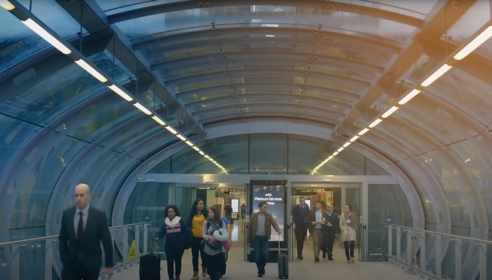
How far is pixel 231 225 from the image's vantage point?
2312cm

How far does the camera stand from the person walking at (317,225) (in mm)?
16641

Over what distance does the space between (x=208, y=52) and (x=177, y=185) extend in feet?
30.3

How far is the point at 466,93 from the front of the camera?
11352mm

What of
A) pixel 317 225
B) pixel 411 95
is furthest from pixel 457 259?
pixel 317 225

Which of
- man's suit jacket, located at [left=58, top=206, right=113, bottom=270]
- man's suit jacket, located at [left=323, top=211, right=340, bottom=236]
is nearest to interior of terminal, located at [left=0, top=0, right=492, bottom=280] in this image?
man's suit jacket, located at [left=58, top=206, right=113, bottom=270]

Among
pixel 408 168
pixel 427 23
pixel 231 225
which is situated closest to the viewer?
pixel 427 23

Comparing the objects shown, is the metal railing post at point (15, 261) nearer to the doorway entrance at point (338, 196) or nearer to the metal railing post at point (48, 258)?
the metal railing post at point (48, 258)

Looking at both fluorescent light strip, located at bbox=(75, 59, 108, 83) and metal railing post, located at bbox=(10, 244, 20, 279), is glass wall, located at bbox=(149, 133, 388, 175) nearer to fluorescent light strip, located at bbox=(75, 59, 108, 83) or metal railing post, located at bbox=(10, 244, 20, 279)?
Answer: metal railing post, located at bbox=(10, 244, 20, 279)

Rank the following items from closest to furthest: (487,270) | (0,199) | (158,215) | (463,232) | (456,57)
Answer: (456,57) → (487,270) → (0,199) → (463,232) → (158,215)

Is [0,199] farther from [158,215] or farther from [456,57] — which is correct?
[456,57]

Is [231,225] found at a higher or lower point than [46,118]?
lower

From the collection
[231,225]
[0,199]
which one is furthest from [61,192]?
[231,225]

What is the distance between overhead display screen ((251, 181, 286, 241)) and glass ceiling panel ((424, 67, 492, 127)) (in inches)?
236

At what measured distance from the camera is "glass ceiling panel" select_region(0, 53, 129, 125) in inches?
432
